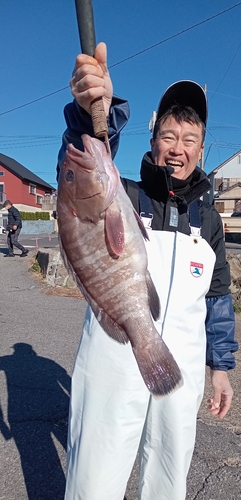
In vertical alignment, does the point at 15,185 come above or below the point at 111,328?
above

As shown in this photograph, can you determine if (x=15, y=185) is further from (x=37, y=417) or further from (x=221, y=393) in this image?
(x=221, y=393)

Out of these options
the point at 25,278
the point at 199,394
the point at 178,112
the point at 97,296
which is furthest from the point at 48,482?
the point at 25,278

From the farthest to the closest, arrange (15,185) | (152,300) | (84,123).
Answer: (15,185) → (84,123) → (152,300)

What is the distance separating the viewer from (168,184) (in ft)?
6.57

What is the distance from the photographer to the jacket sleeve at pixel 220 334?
215 cm

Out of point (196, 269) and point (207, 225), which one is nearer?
point (196, 269)

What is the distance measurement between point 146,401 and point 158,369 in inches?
14.9

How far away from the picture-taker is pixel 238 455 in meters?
3.07

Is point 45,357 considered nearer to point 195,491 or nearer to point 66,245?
point 195,491

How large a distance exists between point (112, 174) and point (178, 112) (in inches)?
32.5

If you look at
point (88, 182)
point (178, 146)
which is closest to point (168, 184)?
point (178, 146)

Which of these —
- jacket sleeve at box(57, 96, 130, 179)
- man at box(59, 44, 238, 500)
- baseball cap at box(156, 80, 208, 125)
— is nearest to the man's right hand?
man at box(59, 44, 238, 500)

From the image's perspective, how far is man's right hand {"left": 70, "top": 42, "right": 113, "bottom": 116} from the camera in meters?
1.49

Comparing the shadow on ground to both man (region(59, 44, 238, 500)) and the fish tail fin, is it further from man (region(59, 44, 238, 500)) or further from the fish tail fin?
the fish tail fin
